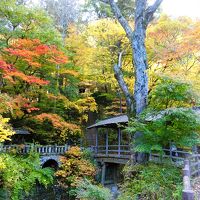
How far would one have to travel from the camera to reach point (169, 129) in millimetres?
10469

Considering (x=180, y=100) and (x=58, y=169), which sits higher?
(x=180, y=100)

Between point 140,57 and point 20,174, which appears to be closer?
point 140,57

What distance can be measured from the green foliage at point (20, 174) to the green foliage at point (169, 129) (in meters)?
5.95

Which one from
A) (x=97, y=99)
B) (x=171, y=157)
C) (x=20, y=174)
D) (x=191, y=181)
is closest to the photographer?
(x=191, y=181)

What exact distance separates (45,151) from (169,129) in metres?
9.80

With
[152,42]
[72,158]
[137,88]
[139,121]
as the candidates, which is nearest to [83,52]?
[152,42]

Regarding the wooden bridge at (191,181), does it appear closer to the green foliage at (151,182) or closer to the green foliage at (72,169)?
the green foliage at (151,182)

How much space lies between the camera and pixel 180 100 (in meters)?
10.9

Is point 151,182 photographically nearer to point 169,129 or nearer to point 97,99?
point 169,129

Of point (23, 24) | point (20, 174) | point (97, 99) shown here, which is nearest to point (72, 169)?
point (20, 174)

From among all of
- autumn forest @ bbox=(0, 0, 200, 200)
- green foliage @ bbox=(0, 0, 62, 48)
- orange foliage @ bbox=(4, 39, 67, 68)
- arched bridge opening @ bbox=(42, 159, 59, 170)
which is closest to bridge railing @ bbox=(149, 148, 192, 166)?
autumn forest @ bbox=(0, 0, 200, 200)

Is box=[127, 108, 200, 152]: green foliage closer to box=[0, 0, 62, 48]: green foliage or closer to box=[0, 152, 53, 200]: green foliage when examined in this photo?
box=[0, 152, 53, 200]: green foliage

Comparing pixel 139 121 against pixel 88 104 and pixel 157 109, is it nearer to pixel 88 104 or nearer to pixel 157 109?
pixel 157 109

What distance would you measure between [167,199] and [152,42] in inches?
507
